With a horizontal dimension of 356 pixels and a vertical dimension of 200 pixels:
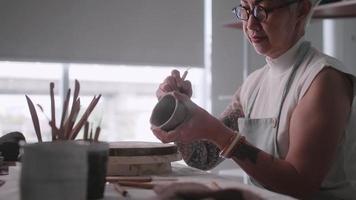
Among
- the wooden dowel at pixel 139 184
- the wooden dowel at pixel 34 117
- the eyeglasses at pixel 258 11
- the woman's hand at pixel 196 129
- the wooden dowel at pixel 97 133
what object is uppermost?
the eyeglasses at pixel 258 11

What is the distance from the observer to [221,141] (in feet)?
3.45

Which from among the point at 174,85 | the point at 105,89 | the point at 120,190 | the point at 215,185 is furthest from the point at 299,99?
the point at 105,89

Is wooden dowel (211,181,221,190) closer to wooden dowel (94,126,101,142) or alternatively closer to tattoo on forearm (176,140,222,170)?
wooden dowel (94,126,101,142)

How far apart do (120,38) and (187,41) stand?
0.45 m

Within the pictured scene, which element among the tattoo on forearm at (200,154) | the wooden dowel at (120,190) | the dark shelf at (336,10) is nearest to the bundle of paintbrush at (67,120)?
the wooden dowel at (120,190)

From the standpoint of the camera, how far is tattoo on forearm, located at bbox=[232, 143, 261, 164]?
3.53ft

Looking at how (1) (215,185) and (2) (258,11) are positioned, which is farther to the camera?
(2) (258,11)

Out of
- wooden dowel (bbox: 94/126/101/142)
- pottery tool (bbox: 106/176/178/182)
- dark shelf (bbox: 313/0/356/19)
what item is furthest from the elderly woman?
dark shelf (bbox: 313/0/356/19)

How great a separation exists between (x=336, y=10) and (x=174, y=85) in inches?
57.2

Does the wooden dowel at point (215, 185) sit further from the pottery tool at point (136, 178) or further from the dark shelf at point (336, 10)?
the dark shelf at point (336, 10)

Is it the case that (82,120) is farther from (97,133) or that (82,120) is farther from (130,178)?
(130,178)

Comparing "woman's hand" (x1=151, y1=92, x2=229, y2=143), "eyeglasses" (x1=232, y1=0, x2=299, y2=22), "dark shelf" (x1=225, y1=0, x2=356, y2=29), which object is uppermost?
"dark shelf" (x1=225, y1=0, x2=356, y2=29)

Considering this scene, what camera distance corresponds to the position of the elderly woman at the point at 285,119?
3.48 feet

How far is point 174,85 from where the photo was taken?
46.2 inches
